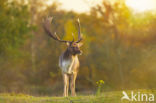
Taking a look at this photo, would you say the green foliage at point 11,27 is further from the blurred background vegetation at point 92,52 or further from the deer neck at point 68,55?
the deer neck at point 68,55

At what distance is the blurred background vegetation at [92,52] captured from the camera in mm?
26625

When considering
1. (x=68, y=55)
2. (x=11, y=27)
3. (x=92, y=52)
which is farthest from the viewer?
(x=92, y=52)

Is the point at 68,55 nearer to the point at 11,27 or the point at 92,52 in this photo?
the point at 11,27

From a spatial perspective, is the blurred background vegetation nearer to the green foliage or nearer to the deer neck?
the green foliage

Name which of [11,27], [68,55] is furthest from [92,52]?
[68,55]

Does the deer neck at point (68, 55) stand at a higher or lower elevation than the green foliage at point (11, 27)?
lower

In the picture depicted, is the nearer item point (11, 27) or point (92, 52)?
point (11, 27)

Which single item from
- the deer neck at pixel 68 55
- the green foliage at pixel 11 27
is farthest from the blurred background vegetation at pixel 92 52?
the deer neck at pixel 68 55

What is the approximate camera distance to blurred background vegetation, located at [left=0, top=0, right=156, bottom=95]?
26.6 m

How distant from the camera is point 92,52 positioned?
100 feet

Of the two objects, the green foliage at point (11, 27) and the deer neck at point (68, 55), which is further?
the green foliage at point (11, 27)

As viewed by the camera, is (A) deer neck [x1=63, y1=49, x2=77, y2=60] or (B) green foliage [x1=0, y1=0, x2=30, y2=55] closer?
(A) deer neck [x1=63, y1=49, x2=77, y2=60]

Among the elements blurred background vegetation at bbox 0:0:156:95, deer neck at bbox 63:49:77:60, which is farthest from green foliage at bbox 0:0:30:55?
deer neck at bbox 63:49:77:60

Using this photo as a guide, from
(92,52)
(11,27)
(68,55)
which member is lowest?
(68,55)
